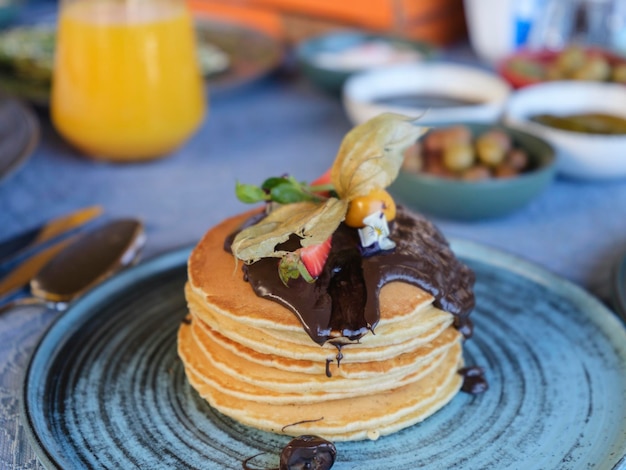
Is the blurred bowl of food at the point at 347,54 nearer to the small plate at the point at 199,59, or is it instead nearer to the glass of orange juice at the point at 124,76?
the small plate at the point at 199,59

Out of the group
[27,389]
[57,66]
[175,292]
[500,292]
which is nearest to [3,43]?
[57,66]

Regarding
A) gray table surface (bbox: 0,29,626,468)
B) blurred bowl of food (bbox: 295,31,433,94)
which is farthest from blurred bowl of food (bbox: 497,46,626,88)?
gray table surface (bbox: 0,29,626,468)

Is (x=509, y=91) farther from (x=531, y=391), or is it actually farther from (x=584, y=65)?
(x=531, y=391)

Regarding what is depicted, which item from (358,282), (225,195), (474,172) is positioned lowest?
(225,195)

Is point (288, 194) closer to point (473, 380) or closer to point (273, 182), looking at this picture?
point (273, 182)

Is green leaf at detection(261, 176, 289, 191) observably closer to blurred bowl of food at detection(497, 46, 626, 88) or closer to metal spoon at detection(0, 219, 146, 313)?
metal spoon at detection(0, 219, 146, 313)

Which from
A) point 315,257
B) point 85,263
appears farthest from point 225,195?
point 315,257

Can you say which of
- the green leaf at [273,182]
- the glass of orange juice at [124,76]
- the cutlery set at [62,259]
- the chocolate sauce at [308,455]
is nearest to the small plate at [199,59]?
the glass of orange juice at [124,76]
